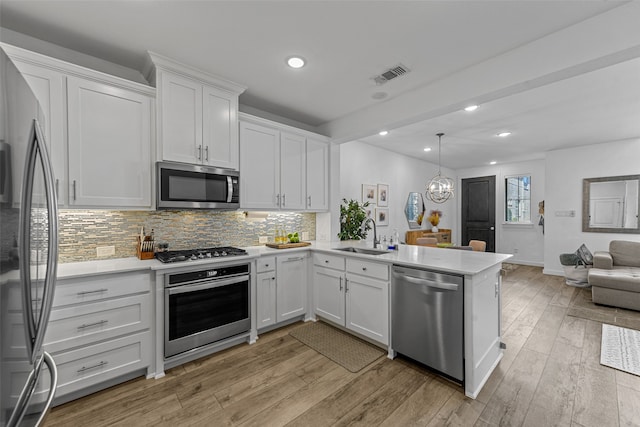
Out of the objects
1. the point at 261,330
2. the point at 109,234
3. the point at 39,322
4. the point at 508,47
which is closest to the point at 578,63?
the point at 508,47

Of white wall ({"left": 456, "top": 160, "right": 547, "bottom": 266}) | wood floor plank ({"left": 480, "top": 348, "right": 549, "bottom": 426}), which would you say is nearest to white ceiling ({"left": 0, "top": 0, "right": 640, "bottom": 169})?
wood floor plank ({"left": 480, "top": 348, "right": 549, "bottom": 426})

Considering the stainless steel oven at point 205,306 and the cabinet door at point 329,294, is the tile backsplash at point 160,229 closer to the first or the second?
the stainless steel oven at point 205,306

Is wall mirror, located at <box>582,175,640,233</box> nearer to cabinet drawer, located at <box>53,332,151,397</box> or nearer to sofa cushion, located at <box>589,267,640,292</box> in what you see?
sofa cushion, located at <box>589,267,640,292</box>

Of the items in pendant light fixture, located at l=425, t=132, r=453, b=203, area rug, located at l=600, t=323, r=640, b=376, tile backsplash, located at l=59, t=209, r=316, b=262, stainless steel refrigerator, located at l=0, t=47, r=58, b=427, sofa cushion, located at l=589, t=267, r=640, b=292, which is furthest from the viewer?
pendant light fixture, located at l=425, t=132, r=453, b=203

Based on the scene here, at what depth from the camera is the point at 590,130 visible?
4.42 metres

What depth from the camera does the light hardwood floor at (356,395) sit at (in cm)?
180

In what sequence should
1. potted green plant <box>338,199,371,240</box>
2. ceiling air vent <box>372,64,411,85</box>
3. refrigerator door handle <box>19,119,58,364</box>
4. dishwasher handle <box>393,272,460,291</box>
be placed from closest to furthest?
refrigerator door handle <box>19,119,58,364</box>
dishwasher handle <box>393,272,460,291</box>
ceiling air vent <box>372,64,411,85</box>
potted green plant <box>338,199,371,240</box>

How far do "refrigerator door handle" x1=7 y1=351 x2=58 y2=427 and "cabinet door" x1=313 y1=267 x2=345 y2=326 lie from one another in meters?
2.35

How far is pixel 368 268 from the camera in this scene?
2693mm

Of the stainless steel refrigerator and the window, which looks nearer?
the stainless steel refrigerator

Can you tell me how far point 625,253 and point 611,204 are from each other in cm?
113

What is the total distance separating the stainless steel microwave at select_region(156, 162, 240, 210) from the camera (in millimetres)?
2408

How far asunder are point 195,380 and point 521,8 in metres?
3.67

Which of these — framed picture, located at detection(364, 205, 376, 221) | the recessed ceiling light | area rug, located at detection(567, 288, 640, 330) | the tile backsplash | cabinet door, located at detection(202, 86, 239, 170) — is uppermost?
the recessed ceiling light
